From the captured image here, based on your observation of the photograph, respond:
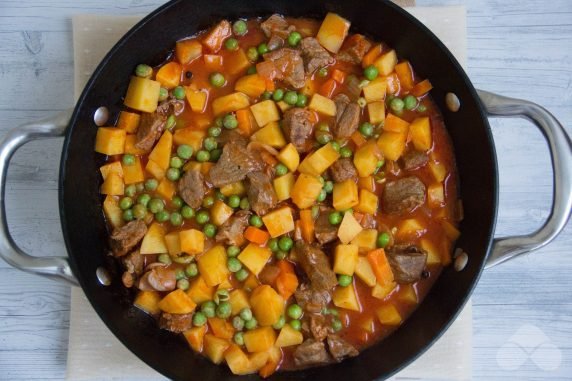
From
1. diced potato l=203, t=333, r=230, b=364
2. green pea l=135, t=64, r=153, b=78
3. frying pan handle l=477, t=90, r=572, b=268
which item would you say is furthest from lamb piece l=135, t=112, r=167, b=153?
frying pan handle l=477, t=90, r=572, b=268

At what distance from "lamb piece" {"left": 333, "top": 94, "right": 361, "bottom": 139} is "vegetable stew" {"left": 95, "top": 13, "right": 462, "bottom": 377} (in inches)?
0.5

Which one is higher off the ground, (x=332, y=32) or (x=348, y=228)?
(x=332, y=32)

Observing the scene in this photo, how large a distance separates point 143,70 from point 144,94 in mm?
160

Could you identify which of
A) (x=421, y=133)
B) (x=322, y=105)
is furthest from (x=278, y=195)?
(x=421, y=133)

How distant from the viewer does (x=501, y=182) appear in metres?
4.34

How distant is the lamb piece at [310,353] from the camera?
3.90 meters

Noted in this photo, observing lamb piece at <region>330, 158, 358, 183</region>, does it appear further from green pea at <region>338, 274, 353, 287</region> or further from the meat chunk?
green pea at <region>338, 274, 353, 287</region>

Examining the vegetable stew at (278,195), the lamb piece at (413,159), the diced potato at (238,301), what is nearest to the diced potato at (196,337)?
the vegetable stew at (278,195)

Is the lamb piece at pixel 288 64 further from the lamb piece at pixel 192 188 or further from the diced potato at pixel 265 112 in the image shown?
the lamb piece at pixel 192 188

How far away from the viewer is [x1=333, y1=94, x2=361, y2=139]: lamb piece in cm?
394

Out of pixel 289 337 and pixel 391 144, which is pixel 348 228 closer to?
pixel 391 144

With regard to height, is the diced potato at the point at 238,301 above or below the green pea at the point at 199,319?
above

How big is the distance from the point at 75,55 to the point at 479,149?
275 centimetres

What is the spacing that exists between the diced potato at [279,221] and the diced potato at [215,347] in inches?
30.5
